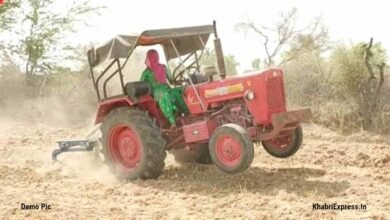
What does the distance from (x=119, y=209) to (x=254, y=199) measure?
154 cm

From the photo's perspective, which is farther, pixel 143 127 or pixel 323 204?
pixel 143 127


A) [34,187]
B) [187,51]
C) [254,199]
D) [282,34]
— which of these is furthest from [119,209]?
[282,34]

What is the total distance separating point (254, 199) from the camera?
23.5 ft

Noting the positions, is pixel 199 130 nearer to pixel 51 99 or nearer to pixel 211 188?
pixel 211 188

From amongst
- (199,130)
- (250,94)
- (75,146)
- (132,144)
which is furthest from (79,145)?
(250,94)

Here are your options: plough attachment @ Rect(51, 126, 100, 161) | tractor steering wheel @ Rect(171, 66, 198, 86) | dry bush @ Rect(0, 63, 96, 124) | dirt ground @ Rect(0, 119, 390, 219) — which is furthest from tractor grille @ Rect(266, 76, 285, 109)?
dry bush @ Rect(0, 63, 96, 124)

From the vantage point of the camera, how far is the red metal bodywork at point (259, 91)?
26.9ft

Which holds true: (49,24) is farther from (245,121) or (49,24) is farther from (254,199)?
(254,199)

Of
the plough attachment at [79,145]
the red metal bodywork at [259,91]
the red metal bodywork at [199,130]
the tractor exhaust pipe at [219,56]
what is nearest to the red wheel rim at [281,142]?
the red metal bodywork at [259,91]

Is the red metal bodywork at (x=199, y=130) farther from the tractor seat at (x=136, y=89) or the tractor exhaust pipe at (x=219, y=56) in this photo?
the tractor seat at (x=136, y=89)

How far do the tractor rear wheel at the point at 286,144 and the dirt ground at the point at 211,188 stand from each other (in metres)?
0.29

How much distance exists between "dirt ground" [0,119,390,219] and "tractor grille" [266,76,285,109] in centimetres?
102

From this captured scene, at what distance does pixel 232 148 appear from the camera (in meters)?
7.96

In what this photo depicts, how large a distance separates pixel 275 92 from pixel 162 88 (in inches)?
65.6
